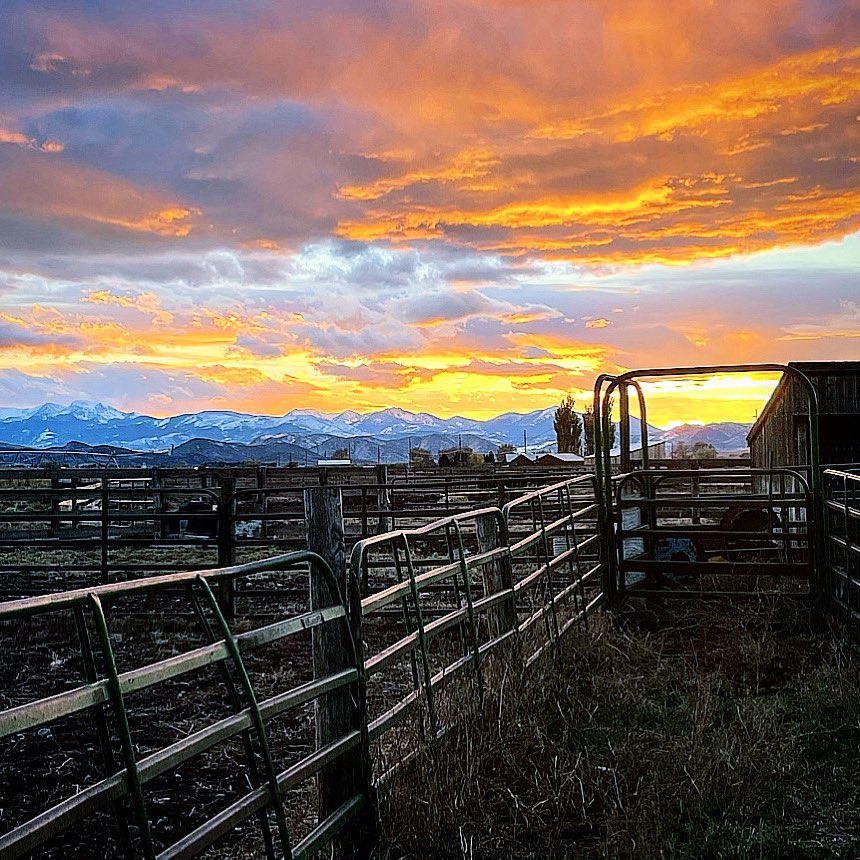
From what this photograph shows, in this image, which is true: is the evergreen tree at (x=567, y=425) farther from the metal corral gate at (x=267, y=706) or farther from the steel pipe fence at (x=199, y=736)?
the steel pipe fence at (x=199, y=736)

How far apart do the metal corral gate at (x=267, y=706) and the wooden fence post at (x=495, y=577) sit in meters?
0.01

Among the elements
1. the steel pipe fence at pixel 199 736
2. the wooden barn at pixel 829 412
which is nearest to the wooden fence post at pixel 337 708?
the steel pipe fence at pixel 199 736

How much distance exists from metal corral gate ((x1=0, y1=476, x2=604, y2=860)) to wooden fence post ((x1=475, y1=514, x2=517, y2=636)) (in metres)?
0.01

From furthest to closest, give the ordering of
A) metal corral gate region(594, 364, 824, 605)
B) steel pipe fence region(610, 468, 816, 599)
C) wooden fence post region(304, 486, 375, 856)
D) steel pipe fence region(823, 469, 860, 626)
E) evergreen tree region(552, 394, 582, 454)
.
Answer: evergreen tree region(552, 394, 582, 454), steel pipe fence region(610, 468, 816, 599), metal corral gate region(594, 364, 824, 605), steel pipe fence region(823, 469, 860, 626), wooden fence post region(304, 486, 375, 856)

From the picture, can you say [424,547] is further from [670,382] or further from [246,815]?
[246,815]

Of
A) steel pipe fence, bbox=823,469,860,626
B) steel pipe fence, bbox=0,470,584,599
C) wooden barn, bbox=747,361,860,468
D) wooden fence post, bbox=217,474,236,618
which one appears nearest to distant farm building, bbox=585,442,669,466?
wooden barn, bbox=747,361,860,468

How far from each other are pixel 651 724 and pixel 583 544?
336 cm

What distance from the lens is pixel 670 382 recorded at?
36.9 ft

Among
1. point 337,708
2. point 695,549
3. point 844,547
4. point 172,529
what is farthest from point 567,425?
point 337,708

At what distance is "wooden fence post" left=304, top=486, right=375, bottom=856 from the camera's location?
13.0 feet

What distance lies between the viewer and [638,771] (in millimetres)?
4855

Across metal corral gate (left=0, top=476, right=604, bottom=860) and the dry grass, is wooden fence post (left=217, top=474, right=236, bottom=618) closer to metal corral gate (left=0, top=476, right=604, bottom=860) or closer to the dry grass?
metal corral gate (left=0, top=476, right=604, bottom=860)

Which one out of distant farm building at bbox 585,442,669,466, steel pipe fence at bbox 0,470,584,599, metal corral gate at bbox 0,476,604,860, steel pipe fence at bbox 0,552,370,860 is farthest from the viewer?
distant farm building at bbox 585,442,669,466

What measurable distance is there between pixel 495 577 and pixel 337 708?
2.63m
